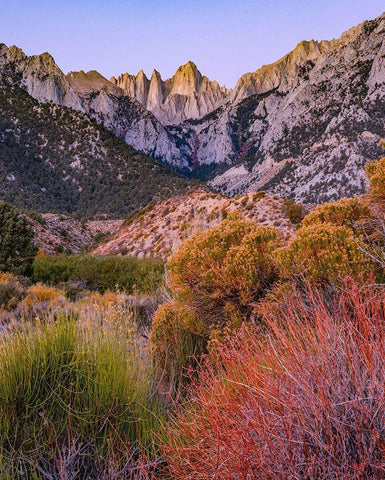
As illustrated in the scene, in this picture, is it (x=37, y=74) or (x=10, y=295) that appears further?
(x=37, y=74)

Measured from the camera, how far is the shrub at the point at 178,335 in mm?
4355

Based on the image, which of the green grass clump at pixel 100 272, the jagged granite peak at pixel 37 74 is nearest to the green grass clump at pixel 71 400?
the green grass clump at pixel 100 272

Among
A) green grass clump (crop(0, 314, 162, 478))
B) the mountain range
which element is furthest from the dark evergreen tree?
the mountain range

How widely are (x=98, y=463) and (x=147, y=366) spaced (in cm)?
103

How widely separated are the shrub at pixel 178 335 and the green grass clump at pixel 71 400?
1.37 m

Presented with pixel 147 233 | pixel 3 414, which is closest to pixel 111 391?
pixel 3 414

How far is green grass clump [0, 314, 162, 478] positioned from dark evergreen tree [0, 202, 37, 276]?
10886mm

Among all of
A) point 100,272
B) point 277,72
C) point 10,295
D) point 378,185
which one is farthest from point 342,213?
point 277,72

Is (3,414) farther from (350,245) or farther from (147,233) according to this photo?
(147,233)

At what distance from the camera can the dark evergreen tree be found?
12.9 metres

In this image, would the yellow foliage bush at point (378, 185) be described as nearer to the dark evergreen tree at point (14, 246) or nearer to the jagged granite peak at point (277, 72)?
the dark evergreen tree at point (14, 246)

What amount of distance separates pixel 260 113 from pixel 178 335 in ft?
432

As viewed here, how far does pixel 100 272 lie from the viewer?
13.0 meters

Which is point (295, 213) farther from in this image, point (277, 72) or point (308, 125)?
point (277, 72)
